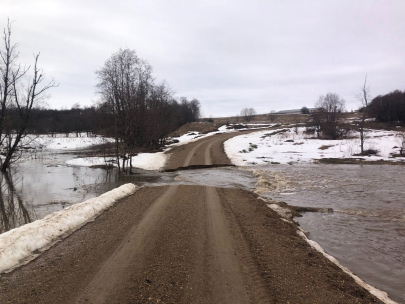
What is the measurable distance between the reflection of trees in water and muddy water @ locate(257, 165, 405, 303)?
912 cm

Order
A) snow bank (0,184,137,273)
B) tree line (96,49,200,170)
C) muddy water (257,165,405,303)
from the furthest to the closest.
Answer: tree line (96,49,200,170) < muddy water (257,165,405,303) < snow bank (0,184,137,273)

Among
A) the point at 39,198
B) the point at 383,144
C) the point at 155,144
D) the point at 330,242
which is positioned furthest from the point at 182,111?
the point at 330,242

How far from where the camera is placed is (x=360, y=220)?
29.5 ft

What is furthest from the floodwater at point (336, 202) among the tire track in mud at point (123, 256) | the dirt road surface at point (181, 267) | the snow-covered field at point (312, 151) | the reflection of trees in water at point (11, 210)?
the snow-covered field at point (312, 151)

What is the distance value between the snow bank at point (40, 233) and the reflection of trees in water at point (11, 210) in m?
2.29

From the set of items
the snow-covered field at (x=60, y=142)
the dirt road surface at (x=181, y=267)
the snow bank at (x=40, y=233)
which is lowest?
the dirt road surface at (x=181, y=267)

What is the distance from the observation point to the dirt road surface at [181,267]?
3.88 metres

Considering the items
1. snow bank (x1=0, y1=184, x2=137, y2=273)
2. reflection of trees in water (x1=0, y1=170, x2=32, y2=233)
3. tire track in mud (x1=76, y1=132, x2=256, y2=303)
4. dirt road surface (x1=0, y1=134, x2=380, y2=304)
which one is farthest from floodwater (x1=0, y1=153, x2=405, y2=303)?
tire track in mud (x1=76, y1=132, x2=256, y2=303)

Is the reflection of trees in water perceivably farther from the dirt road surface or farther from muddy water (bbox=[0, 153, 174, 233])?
the dirt road surface

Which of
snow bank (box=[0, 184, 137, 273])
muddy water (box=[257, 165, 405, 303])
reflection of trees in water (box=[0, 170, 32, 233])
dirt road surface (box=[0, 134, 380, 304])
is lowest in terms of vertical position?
muddy water (box=[257, 165, 405, 303])

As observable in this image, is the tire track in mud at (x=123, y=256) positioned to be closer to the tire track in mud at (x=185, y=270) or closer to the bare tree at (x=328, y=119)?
the tire track in mud at (x=185, y=270)

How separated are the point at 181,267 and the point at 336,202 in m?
9.08

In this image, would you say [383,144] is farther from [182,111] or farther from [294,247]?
[182,111]

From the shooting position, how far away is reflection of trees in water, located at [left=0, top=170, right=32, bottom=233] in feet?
28.8
